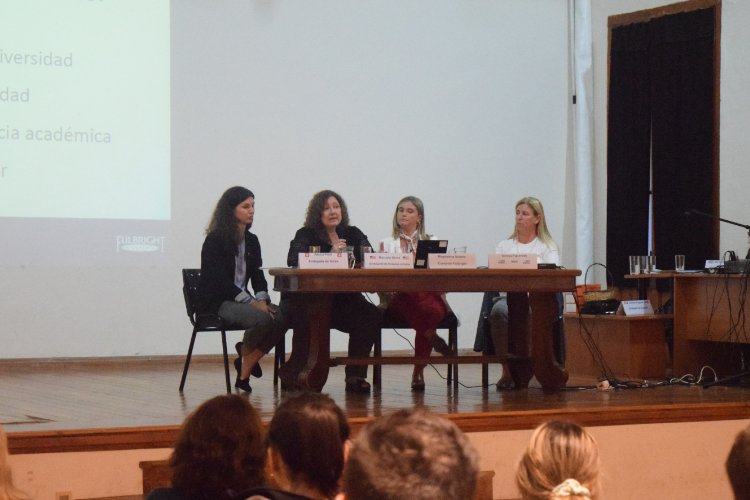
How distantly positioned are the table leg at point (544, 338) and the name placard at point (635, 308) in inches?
51.0

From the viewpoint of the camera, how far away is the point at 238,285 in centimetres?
430

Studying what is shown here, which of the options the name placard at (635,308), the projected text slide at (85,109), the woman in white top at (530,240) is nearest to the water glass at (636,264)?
the name placard at (635,308)

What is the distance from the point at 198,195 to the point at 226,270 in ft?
6.07

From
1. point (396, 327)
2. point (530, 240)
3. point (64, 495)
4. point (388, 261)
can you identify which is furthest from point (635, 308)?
point (64, 495)

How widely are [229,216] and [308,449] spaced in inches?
108

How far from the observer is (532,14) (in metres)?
6.87

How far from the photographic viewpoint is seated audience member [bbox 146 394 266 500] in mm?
1670

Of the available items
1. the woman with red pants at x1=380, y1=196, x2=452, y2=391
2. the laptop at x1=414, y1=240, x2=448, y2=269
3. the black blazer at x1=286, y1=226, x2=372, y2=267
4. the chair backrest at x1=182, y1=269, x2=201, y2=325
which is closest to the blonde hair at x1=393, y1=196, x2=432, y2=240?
the woman with red pants at x1=380, y1=196, x2=452, y2=391

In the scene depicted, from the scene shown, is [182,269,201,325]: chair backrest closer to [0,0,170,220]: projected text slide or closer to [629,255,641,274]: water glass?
[0,0,170,220]: projected text slide

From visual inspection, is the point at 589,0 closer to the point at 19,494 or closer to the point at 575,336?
the point at 575,336

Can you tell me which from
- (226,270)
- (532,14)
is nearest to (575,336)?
(226,270)

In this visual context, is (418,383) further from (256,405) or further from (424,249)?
(256,405)

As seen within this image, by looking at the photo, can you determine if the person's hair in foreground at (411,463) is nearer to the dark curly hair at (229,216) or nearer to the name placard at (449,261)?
the name placard at (449,261)

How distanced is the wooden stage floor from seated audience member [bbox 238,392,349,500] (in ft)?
4.54
